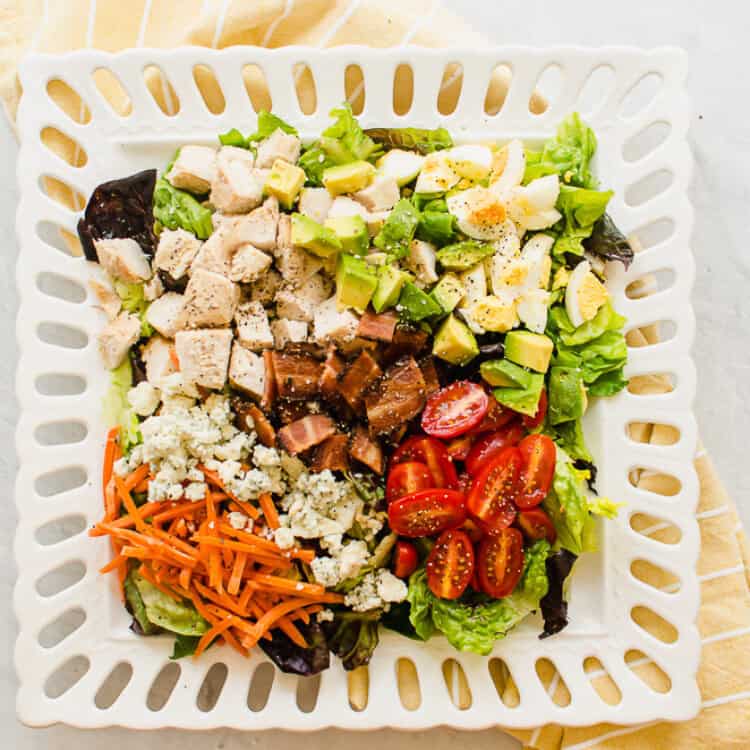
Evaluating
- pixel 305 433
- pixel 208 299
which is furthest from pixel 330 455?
pixel 208 299

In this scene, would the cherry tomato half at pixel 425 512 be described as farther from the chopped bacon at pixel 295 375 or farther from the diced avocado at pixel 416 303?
the diced avocado at pixel 416 303

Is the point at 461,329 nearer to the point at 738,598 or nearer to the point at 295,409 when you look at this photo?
the point at 295,409

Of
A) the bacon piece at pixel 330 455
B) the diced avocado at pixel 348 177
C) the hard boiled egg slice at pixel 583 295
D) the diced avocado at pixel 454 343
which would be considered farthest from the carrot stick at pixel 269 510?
the hard boiled egg slice at pixel 583 295

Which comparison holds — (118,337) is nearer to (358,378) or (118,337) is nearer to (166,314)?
(166,314)

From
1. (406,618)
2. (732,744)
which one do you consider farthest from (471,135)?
(732,744)

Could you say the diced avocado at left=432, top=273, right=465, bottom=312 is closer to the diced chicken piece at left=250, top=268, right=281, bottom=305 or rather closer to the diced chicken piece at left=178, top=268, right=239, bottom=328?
the diced chicken piece at left=250, top=268, right=281, bottom=305

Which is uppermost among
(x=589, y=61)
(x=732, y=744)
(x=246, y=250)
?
(x=589, y=61)
